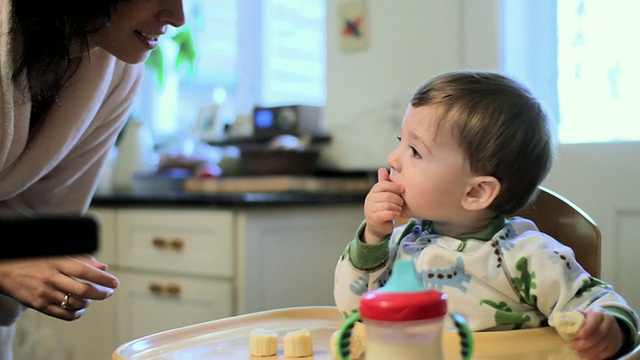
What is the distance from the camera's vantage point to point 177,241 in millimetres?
2021

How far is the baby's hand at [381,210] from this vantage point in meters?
0.87

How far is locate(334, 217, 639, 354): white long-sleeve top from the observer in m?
0.82

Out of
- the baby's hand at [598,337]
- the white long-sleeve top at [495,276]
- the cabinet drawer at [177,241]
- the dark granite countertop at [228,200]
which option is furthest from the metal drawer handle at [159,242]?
the baby's hand at [598,337]

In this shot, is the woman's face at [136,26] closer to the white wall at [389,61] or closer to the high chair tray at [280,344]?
the high chair tray at [280,344]

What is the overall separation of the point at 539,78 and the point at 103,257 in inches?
59.0

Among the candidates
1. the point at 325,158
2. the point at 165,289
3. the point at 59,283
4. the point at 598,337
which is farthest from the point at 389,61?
the point at 598,337

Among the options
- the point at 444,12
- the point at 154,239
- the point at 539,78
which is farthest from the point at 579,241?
the point at 154,239

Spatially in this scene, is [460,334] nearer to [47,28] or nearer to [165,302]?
[47,28]

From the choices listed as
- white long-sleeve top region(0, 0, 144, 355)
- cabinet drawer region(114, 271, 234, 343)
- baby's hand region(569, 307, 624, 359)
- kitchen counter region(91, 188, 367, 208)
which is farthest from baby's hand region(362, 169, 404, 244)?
cabinet drawer region(114, 271, 234, 343)

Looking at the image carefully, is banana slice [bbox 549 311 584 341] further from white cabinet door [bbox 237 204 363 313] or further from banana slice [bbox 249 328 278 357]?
white cabinet door [bbox 237 204 363 313]

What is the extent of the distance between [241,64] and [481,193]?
2313 millimetres

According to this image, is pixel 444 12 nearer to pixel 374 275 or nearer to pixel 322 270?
pixel 322 270

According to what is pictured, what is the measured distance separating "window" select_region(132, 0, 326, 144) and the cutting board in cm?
57

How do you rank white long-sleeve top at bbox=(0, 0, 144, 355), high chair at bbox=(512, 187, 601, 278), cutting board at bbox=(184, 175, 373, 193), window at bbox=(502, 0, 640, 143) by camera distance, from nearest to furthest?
high chair at bbox=(512, 187, 601, 278)
white long-sleeve top at bbox=(0, 0, 144, 355)
window at bbox=(502, 0, 640, 143)
cutting board at bbox=(184, 175, 373, 193)
